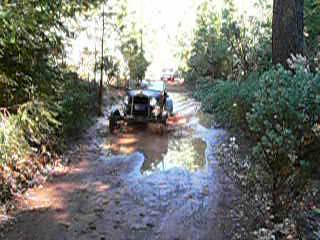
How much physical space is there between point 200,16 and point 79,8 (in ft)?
106

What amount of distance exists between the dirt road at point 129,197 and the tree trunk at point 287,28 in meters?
2.88

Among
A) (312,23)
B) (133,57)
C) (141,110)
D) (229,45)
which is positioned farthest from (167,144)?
(133,57)

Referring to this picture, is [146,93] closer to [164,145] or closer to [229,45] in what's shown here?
[164,145]

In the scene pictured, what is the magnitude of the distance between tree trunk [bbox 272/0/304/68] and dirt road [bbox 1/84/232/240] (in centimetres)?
288

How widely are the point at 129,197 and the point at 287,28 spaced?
4.48 metres

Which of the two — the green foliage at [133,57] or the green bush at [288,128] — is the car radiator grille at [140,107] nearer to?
the green foliage at [133,57]

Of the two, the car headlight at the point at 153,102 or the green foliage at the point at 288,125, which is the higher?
the green foliage at the point at 288,125

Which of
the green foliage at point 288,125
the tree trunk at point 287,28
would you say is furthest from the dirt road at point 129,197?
the tree trunk at point 287,28

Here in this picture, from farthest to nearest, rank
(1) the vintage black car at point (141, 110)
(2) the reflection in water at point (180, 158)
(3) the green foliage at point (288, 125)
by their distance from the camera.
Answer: (1) the vintage black car at point (141, 110), (2) the reflection in water at point (180, 158), (3) the green foliage at point (288, 125)

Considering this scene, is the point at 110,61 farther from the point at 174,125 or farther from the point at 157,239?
the point at 157,239

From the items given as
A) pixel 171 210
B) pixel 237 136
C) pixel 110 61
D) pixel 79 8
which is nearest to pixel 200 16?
pixel 110 61

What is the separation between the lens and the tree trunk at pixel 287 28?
8.44m

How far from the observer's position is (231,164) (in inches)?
389

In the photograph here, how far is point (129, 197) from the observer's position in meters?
7.66
